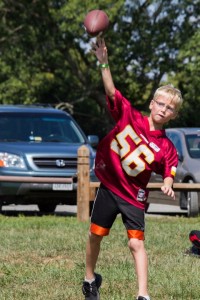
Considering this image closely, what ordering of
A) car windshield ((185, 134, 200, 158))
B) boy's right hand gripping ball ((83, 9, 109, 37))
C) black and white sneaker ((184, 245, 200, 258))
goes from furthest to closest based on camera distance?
car windshield ((185, 134, 200, 158)) → black and white sneaker ((184, 245, 200, 258)) → boy's right hand gripping ball ((83, 9, 109, 37))

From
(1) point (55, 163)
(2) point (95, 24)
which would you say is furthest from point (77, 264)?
(1) point (55, 163)

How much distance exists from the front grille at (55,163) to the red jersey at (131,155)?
31.3ft

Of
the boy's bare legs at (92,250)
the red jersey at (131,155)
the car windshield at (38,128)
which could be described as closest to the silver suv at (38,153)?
the car windshield at (38,128)

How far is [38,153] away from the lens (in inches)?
668

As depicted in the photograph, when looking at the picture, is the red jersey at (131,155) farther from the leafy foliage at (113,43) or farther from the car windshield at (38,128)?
the leafy foliage at (113,43)

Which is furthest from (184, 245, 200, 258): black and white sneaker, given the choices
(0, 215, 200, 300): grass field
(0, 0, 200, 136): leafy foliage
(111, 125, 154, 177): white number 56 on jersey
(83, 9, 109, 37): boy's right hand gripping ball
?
(0, 0, 200, 136): leafy foliage

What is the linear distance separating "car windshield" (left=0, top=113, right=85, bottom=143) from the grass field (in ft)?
11.6

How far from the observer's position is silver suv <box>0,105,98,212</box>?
16.7 meters

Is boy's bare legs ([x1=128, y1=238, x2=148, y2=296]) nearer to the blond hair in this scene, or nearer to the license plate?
the blond hair

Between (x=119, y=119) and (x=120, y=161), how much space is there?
1.00 feet

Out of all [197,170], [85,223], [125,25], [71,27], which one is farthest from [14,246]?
[125,25]

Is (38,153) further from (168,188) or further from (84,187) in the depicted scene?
(168,188)

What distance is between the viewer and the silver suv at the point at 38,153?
1666 cm

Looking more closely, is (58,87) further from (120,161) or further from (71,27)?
(120,161)
